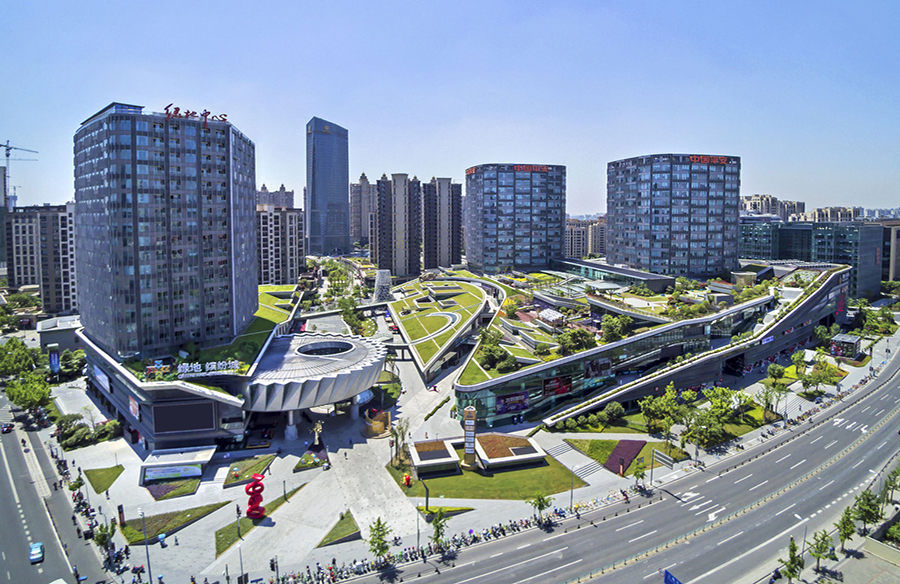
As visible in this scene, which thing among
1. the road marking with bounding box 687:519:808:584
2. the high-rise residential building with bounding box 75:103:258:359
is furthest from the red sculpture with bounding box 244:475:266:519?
the road marking with bounding box 687:519:808:584

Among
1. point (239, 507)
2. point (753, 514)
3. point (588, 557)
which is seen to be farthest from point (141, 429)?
point (753, 514)

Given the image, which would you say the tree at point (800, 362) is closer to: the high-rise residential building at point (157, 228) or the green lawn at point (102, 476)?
the high-rise residential building at point (157, 228)

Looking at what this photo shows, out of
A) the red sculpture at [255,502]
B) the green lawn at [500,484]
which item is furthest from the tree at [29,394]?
the green lawn at [500,484]

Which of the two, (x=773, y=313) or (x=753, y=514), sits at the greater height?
(x=773, y=313)

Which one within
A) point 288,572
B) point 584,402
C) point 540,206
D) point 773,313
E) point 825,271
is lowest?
point 288,572

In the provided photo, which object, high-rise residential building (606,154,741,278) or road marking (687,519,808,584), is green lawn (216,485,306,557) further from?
high-rise residential building (606,154,741,278)

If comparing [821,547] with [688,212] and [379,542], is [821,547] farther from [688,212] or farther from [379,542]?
[688,212]

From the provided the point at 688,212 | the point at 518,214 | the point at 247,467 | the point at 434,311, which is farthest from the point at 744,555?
the point at 518,214

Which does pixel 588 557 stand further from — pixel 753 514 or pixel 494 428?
pixel 494 428
